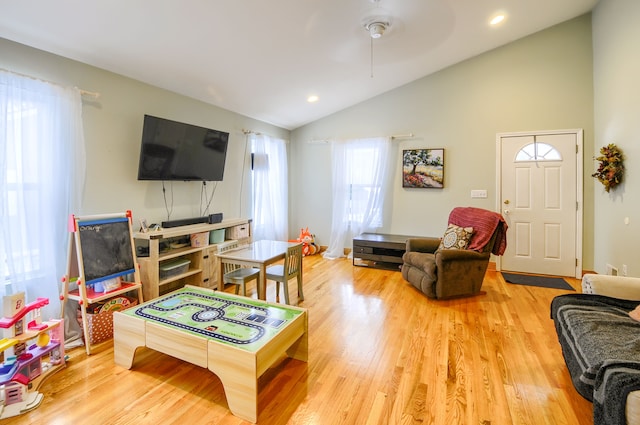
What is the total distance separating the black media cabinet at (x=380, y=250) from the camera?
451 centimetres

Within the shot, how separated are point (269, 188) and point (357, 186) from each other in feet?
5.04

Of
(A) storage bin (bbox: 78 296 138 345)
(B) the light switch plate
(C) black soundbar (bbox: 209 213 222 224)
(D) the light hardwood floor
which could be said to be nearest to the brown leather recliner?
(D) the light hardwood floor

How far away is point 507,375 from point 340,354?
3.74 feet

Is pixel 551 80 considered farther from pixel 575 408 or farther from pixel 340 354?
pixel 340 354

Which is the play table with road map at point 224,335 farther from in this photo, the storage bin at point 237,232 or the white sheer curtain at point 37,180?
the storage bin at point 237,232

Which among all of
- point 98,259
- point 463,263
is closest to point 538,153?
point 463,263

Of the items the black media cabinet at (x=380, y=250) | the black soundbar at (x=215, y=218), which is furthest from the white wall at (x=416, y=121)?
the black media cabinet at (x=380, y=250)

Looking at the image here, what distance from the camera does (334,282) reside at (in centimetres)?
402

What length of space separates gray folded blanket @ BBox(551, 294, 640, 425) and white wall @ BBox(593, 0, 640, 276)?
1620 mm

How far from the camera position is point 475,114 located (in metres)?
4.52

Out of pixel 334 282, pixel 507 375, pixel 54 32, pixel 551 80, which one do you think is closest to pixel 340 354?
pixel 507 375

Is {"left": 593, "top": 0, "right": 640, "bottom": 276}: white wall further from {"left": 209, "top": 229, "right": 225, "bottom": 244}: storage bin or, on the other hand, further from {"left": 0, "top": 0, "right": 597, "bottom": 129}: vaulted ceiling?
{"left": 209, "top": 229, "right": 225, "bottom": 244}: storage bin

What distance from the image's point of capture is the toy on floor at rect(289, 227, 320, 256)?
551cm

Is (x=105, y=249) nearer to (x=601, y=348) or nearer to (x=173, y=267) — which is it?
(x=173, y=267)
